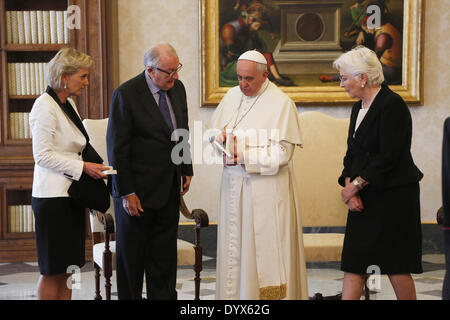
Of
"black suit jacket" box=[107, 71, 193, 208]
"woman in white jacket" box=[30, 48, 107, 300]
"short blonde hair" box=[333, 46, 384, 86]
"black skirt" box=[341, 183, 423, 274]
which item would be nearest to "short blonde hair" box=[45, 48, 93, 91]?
"woman in white jacket" box=[30, 48, 107, 300]

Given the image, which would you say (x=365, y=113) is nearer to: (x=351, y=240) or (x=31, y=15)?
(x=351, y=240)

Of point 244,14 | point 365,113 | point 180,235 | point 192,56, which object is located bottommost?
point 180,235

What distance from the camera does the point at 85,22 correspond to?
6.18 metres

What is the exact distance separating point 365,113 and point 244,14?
3062 millimetres

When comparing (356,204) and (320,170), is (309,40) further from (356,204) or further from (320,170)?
(356,204)

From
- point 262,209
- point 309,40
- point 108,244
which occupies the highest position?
point 309,40

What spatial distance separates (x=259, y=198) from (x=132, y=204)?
818 millimetres

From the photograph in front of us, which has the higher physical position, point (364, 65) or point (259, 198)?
point (364, 65)

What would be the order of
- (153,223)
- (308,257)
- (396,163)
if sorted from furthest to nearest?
(308,257) → (153,223) → (396,163)

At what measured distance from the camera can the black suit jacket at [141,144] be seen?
3.73m

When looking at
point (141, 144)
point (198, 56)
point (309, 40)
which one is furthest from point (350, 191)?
point (198, 56)

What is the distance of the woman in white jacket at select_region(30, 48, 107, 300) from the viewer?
3596 mm

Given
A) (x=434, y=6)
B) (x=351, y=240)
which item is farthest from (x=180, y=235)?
(x=434, y=6)

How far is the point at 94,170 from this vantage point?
146 inches
